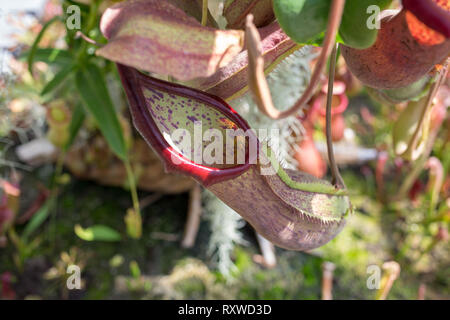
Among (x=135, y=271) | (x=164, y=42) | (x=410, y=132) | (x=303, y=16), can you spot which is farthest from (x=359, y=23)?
(x=135, y=271)

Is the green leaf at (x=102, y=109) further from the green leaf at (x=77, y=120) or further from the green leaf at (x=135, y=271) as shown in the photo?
the green leaf at (x=135, y=271)

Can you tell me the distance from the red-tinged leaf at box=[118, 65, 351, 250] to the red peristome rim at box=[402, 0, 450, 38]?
16 cm

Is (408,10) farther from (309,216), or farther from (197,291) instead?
(197,291)

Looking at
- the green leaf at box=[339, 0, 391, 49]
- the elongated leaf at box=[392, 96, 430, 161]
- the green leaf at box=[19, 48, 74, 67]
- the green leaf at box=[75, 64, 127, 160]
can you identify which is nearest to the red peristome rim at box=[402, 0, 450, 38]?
the green leaf at box=[339, 0, 391, 49]

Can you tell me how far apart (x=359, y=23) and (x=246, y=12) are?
111 millimetres

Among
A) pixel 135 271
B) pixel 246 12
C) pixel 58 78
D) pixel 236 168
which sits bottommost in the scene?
pixel 135 271

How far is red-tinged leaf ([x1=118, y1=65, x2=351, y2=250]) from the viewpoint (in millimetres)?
323

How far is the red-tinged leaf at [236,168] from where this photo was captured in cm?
32

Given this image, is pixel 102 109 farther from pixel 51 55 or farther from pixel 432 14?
pixel 432 14

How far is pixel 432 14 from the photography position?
0.26m

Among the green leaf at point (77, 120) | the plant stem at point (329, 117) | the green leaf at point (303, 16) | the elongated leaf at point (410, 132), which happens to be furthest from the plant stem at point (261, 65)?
the green leaf at point (77, 120)

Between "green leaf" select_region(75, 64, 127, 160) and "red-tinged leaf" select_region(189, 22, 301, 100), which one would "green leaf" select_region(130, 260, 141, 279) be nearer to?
"green leaf" select_region(75, 64, 127, 160)
